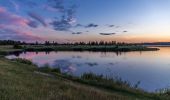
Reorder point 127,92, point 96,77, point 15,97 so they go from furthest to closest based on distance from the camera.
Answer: point 96,77 → point 127,92 → point 15,97

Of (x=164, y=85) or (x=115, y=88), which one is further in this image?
(x=164, y=85)

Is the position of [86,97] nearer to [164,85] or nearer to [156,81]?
[164,85]

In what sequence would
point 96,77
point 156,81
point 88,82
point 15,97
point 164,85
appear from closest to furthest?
point 15,97 → point 88,82 → point 96,77 → point 164,85 → point 156,81

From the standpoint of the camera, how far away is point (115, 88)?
72.1 feet

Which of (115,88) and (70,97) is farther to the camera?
(115,88)

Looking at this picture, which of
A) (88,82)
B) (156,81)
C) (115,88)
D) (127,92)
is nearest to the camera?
(127,92)

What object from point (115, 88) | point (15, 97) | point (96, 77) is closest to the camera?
point (15, 97)

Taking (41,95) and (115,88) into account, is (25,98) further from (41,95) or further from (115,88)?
(115,88)

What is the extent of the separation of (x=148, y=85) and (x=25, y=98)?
2215cm

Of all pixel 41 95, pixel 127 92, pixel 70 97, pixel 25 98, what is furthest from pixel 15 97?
pixel 127 92

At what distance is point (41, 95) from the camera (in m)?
11.3

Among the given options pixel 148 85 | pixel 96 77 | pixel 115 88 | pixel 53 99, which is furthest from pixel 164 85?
pixel 53 99

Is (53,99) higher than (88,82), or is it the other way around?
(53,99)

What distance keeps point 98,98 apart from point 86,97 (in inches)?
21.7
